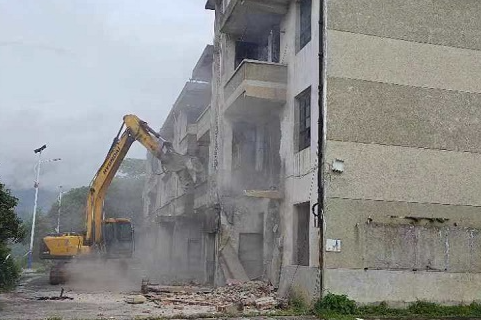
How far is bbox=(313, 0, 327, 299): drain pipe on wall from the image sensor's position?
13930mm

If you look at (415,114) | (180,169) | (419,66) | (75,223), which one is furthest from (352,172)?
(75,223)

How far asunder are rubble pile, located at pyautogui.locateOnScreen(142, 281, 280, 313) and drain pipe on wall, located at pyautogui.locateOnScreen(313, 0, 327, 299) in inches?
76.9

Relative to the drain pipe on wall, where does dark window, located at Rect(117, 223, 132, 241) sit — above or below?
below

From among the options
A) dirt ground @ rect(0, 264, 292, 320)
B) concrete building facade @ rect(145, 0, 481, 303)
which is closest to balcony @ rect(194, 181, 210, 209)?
dirt ground @ rect(0, 264, 292, 320)

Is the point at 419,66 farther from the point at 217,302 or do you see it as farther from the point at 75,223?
the point at 75,223

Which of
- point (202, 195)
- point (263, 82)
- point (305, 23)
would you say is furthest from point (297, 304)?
point (202, 195)

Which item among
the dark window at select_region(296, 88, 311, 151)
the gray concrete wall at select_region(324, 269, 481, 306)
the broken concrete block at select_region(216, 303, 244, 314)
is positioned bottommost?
the broken concrete block at select_region(216, 303, 244, 314)

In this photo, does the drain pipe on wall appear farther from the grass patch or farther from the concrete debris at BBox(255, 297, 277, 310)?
the concrete debris at BBox(255, 297, 277, 310)

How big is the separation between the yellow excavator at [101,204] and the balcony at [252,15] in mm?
5762

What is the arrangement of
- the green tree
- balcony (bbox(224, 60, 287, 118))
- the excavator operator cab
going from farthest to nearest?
the excavator operator cab → the green tree → balcony (bbox(224, 60, 287, 118))

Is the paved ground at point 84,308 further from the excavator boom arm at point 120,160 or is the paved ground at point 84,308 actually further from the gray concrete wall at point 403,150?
the excavator boom arm at point 120,160

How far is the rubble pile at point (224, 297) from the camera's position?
46.4 feet

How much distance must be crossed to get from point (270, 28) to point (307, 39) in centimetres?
381

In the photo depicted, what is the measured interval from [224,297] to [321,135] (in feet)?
18.7
